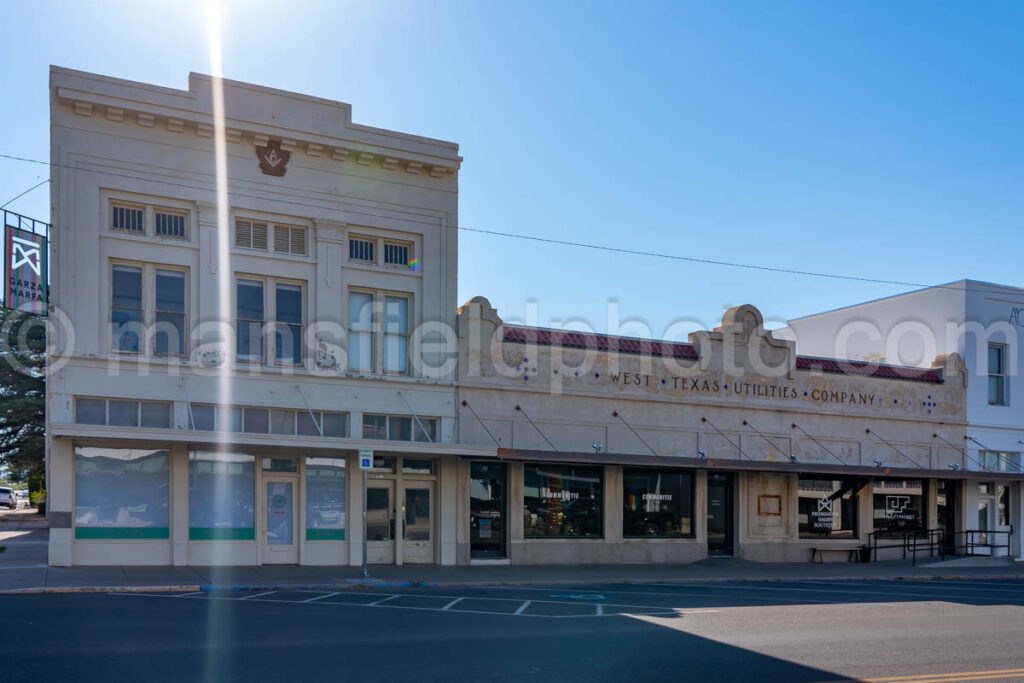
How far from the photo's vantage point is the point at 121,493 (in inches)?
800

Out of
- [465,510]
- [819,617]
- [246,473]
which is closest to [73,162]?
[246,473]

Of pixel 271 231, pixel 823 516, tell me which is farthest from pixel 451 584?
pixel 823 516

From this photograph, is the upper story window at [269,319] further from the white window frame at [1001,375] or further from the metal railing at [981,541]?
the white window frame at [1001,375]

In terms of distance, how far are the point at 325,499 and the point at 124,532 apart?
14.5 ft

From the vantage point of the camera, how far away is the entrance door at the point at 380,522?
2264 cm

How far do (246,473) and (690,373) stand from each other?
40.1ft

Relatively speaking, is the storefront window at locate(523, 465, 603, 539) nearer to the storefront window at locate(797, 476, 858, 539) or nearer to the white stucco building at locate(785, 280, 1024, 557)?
the storefront window at locate(797, 476, 858, 539)

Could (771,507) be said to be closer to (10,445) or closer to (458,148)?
(458,148)

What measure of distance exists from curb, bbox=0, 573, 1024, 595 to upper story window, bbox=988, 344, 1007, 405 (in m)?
7.20

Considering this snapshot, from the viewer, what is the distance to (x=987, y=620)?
50.3 ft

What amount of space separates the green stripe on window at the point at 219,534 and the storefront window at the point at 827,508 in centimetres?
1568

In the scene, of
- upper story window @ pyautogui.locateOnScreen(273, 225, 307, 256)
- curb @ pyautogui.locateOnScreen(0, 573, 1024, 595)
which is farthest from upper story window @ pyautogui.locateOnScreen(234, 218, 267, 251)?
curb @ pyautogui.locateOnScreen(0, 573, 1024, 595)

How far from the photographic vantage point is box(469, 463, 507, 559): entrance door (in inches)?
931

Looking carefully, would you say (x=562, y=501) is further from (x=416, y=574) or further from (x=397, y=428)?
(x=416, y=574)
